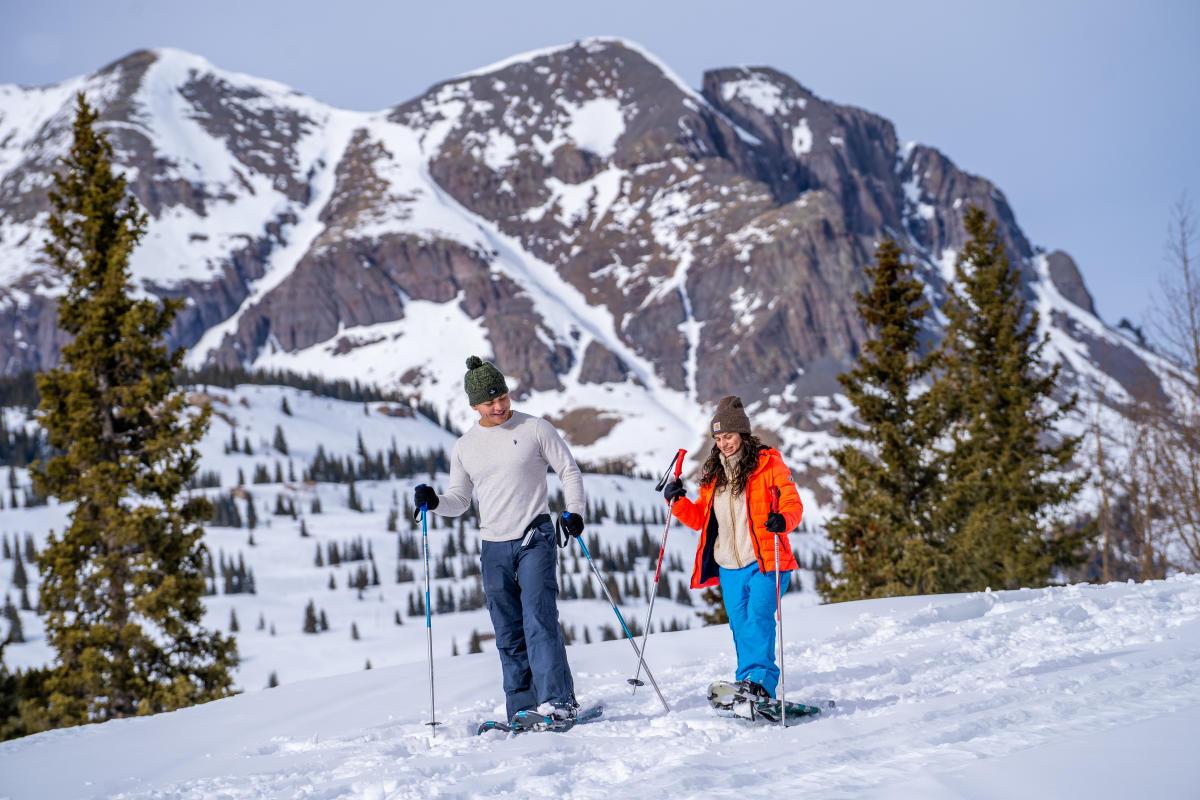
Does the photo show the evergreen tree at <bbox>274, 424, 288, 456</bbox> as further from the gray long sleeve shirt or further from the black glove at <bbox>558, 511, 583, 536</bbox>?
the black glove at <bbox>558, 511, 583, 536</bbox>

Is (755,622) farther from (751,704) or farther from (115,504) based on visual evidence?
(115,504)

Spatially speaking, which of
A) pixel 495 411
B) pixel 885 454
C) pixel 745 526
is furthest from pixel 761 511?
pixel 885 454

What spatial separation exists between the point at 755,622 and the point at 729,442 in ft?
4.26

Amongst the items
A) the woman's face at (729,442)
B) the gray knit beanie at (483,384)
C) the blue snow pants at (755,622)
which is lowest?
the blue snow pants at (755,622)

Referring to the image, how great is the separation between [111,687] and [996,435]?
20286 mm

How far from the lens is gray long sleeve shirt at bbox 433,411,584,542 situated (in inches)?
261

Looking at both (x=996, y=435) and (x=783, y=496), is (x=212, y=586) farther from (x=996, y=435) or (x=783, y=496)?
(x=783, y=496)

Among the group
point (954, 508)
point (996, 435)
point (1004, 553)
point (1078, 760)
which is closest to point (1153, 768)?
point (1078, 760)

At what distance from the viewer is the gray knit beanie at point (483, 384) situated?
668 centimetres

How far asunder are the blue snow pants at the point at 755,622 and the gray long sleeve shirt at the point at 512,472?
131 centimetres

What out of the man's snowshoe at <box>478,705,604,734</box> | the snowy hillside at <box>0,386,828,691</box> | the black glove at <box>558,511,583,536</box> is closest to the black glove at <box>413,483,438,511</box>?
the black glove at <box>558,511,583,536</box>

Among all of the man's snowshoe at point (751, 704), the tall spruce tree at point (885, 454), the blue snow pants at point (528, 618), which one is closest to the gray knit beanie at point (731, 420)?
the blue snow pants at point (528, 618)

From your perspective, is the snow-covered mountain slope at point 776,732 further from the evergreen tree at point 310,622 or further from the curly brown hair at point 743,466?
the evergreen tree at point 310,622

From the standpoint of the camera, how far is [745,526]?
259 inches
